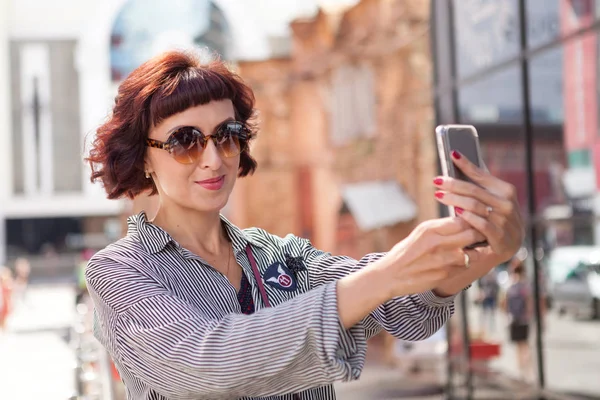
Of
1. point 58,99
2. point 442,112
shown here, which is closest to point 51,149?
point 58,99

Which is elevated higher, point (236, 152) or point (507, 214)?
point (236, 152)

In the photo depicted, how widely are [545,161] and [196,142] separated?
596cm

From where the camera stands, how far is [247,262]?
6.26ft

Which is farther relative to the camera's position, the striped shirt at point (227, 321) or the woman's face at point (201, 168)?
the woman's face at point (201, 168)

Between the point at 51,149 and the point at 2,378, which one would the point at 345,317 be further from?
the point at 51,149

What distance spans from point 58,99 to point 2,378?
51.5 meters

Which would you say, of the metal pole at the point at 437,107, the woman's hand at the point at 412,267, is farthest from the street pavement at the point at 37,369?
the metal pole at the point at 437,107

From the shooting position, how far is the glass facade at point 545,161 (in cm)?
665

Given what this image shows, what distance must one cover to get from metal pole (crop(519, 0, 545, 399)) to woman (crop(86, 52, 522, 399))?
5619mm

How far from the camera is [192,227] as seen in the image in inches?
75.6

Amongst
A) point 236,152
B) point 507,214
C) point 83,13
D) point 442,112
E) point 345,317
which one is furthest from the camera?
point 83,13

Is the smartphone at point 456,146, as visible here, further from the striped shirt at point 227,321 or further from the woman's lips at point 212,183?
the woman's lips at point 212,183

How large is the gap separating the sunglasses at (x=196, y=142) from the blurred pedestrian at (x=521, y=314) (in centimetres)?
608

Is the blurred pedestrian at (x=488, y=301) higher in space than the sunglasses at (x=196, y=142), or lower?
lower
